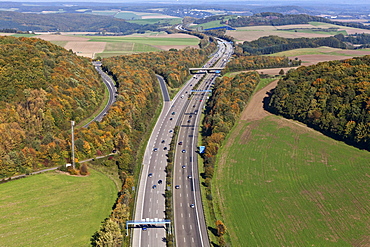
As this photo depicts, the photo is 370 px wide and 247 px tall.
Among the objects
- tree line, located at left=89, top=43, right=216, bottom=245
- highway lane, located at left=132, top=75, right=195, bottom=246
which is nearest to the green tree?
tree line, located at left=89, top=43, right=216, bottom=245

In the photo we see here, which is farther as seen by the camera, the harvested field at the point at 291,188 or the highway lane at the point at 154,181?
the highway lane at the point at 154,181

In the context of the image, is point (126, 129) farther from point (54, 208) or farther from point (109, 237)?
point (109, 237)

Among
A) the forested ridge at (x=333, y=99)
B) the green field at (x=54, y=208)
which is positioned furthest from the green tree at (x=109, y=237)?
the forested ridge at (x=333, y=99)

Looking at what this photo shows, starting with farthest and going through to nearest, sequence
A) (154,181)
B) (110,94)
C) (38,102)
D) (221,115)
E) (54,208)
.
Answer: (110,94), (221,115), (38,102), (154,181), (54,208)

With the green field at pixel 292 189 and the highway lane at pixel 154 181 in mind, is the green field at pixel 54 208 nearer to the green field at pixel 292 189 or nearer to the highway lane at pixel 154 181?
the highway lane at pixel 154 181

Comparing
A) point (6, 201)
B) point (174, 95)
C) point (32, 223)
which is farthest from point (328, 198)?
point (174, 95)

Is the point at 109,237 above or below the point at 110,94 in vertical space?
below

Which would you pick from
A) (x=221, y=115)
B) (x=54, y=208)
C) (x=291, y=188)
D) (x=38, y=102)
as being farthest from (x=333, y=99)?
(x=38, y=102)
